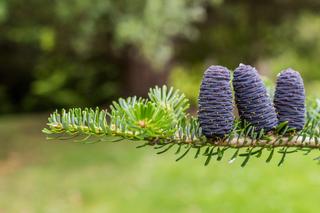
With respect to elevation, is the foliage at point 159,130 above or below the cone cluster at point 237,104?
below

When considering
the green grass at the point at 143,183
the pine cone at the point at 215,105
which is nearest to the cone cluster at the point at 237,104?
the pine cone at the point at 215,105

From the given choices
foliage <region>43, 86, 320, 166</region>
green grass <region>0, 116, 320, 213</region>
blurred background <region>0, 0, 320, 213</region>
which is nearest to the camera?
foliage <region>43, 86, 320, 166</region>

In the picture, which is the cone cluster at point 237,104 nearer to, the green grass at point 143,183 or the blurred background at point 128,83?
the blurred background at point 128,83

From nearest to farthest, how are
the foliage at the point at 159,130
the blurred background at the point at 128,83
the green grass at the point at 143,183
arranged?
the foliage at the point at 159,130 → the green grass at the point at 143,183 → the blurred background at the point at 128,83

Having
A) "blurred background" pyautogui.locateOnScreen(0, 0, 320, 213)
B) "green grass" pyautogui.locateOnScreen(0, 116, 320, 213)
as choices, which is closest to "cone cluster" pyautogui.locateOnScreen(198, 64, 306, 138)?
"blurred background" pyautogui.locateOnScreen(0, 0, 320, 213)

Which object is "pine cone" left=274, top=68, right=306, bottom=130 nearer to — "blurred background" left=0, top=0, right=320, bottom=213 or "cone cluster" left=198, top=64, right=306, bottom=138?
"cone cluster" left=198, top=64, right=306, bottom=138

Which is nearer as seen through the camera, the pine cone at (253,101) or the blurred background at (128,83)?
the pine cone at (253,101)

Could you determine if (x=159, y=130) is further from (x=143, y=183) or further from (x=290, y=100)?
(x=143, y=183)

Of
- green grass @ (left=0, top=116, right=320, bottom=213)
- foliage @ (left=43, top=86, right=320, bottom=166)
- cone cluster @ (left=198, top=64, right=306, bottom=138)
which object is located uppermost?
cone cluster @ (left=198, top=64, right=306, bottom=138)
